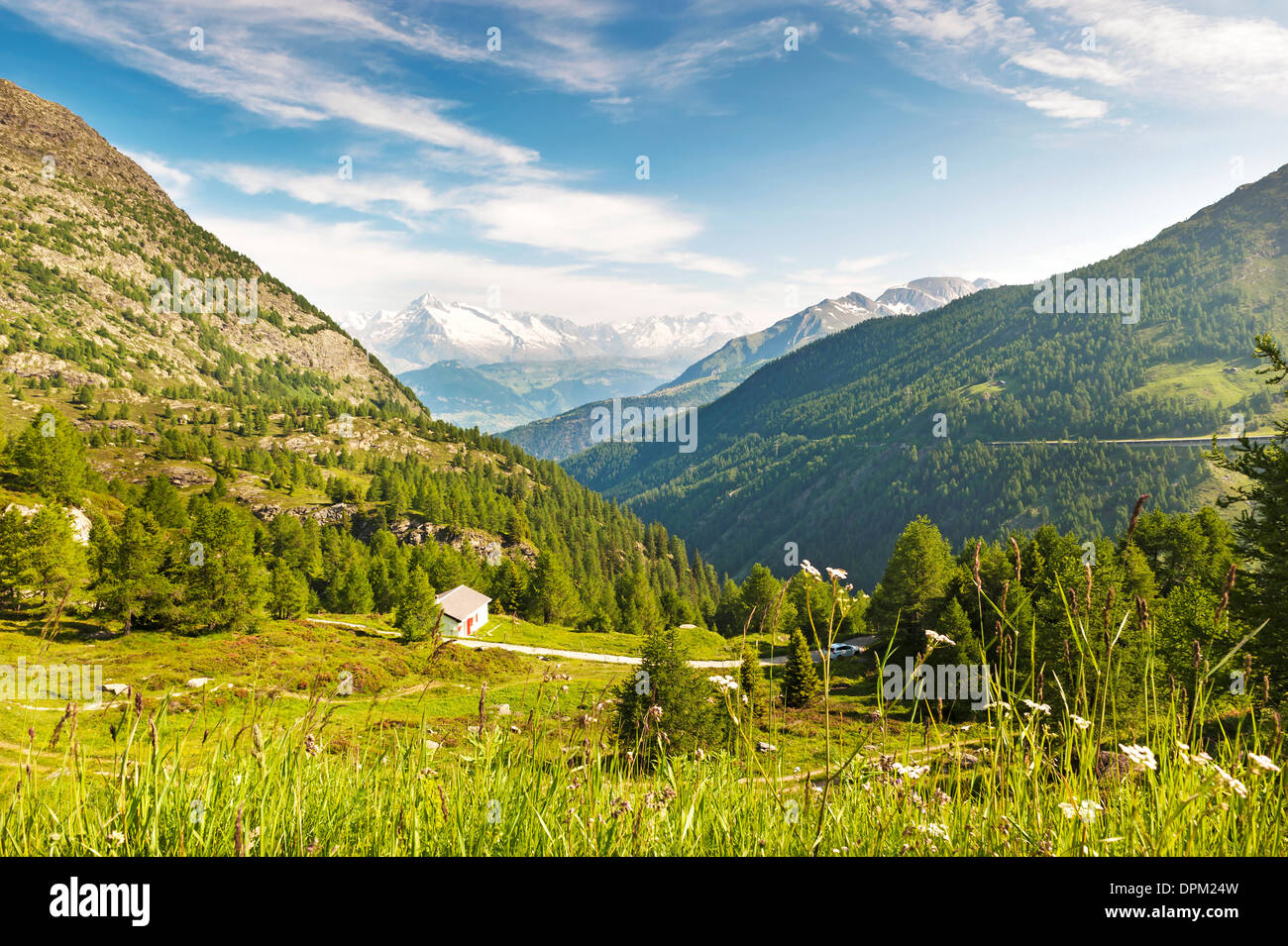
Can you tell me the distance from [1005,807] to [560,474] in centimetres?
19129

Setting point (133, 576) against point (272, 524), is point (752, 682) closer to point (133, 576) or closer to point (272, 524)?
point (133, 576)

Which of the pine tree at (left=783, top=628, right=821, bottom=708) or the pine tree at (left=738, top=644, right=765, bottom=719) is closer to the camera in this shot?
the pine tree at (left=738, top=644, right=765, bottom=719)

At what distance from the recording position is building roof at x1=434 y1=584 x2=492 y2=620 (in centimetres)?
7244

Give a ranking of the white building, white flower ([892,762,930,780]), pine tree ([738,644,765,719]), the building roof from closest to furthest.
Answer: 1. pine tree ([738,644,765,719])
2. white flower ([892,762,930,780])
3. the white building
4. the building roof

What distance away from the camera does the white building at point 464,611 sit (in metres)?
71.4

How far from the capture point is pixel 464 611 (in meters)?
73.9

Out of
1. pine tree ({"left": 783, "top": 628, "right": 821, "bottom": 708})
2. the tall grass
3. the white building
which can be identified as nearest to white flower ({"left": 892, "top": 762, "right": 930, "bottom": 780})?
the tall grass

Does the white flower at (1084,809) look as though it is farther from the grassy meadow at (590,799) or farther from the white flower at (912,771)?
the white flower at (912,771)

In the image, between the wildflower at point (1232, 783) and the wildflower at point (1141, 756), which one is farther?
the wildflower at point (1141, 756)

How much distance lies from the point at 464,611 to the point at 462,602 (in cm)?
280

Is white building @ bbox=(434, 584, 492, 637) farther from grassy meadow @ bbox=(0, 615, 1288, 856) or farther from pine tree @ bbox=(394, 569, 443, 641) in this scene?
grassy meadow @ bbox=(0, 615, 1288, 856)

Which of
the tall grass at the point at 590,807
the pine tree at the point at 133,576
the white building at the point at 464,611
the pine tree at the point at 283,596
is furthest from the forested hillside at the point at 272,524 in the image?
the white building at the point at 464,611
